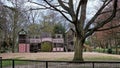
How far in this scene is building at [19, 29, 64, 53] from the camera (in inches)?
2539

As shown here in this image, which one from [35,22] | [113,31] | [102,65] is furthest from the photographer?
[35,22]

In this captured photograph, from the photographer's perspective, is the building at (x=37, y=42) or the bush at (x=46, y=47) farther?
the bush at (x=46, y=47)

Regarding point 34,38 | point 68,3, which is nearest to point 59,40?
point 34,38

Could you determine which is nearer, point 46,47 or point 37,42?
point 46,47

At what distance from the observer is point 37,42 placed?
70.2m

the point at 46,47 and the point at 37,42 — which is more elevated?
the point at 37,42

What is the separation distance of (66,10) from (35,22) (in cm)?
5591

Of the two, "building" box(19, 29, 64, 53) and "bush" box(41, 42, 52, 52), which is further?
"bush" box(41, 42, 52, 52)

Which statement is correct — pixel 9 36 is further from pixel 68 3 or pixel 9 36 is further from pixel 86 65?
pixel 86 65

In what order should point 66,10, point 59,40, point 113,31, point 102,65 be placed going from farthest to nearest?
point 59,40 < point 113,31 < point 66,10 < point 102,65

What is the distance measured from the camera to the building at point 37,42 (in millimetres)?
64500

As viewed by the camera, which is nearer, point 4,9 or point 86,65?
point 86,65

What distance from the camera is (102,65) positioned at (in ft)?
45.7

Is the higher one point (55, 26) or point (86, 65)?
point (55, 26)
